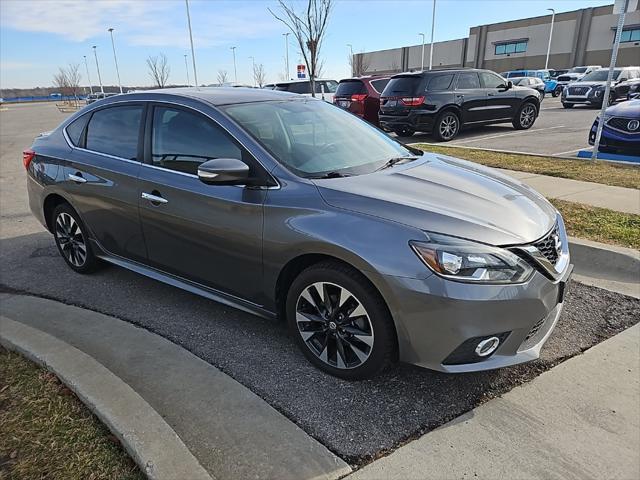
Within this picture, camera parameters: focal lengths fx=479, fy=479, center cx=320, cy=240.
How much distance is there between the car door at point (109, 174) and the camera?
12.3 ft

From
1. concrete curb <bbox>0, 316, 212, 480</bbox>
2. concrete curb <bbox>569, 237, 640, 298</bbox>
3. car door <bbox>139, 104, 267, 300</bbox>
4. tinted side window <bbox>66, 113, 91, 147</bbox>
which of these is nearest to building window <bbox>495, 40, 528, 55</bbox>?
concrete curb <bbox>569, 237, 640, 298</bbox>

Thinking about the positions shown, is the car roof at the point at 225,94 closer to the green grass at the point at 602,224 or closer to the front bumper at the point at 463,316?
the front bumper at the point at 463,316

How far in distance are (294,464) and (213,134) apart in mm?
2138

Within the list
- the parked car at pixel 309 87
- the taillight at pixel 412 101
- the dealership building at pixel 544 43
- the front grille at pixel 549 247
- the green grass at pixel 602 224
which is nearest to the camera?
the front grille at pixel 549 247

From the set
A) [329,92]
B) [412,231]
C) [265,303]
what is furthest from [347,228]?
[329,92]

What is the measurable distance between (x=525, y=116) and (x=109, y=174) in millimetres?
13512

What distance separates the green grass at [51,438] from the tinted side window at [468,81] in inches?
489

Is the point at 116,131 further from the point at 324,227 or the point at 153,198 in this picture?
the point at 324,227

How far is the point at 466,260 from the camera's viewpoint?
236 cm

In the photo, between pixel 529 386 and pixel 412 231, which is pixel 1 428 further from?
pixel 529 386

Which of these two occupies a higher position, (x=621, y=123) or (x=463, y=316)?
(x=621, y=123)

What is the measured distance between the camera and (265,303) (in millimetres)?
3096

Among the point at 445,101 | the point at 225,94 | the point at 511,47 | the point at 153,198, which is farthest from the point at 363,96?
the point at 511,47

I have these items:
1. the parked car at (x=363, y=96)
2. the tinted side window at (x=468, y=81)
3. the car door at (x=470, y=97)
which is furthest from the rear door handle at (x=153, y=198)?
the parked car at (x=363, y=96)
